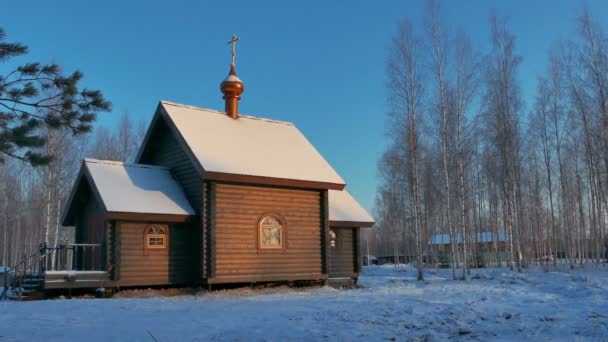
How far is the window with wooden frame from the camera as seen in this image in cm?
1652

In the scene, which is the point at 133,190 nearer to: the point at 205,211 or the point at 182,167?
the point at 182,167

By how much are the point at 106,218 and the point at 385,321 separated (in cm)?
886

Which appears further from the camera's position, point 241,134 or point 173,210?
point 241,134

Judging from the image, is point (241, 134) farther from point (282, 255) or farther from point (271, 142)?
point (282, 255)

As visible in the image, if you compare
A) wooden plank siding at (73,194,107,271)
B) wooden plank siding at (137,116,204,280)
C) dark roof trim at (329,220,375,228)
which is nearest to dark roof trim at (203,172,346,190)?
wooden plank siding at (137,116,204,280)

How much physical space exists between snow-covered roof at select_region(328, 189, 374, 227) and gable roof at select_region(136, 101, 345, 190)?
1621 millimetres

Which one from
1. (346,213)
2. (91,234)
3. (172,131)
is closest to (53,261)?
(91,234)

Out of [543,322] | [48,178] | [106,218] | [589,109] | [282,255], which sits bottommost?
[543,322]

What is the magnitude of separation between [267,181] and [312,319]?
300 inches

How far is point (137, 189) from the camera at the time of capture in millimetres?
17141

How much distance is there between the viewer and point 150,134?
19.6 meters

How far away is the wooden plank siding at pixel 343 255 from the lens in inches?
811

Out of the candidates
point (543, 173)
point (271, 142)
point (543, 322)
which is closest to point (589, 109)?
point (543, 173)

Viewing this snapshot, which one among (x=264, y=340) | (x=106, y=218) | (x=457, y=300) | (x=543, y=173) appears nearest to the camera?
(x=264, y=340)
